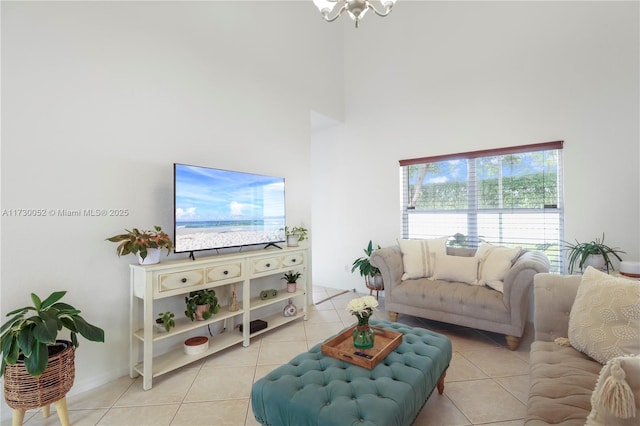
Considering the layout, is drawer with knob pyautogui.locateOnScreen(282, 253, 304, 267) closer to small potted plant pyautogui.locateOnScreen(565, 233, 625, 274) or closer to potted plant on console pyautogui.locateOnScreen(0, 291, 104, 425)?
potted plant on console pyautogui.locateOnScreen(0, 291, 104, 425)

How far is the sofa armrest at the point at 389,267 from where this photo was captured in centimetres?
310

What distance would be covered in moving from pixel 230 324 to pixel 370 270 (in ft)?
5.94

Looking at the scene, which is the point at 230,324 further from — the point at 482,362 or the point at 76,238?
the point at 482,362

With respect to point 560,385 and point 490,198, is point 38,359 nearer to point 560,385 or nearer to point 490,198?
point 560,385

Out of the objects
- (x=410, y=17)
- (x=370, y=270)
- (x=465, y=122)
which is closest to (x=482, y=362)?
(x=370, y=270)

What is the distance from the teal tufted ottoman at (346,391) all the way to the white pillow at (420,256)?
152cm

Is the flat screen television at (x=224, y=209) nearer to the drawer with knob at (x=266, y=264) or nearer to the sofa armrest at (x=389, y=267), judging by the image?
the drawer with knob at (x=266, y=264)

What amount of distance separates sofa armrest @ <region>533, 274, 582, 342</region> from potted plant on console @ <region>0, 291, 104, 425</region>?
2.66 metres

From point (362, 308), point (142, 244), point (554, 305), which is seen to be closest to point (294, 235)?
point (142, 244)

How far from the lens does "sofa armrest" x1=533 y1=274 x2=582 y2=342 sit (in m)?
1.75

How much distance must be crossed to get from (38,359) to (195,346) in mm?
1039

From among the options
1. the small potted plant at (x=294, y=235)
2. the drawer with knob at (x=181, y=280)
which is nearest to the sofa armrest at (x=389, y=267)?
the small potted plant at (x=294, y=235)

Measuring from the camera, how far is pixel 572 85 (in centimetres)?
290

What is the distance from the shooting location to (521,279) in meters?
2.43
